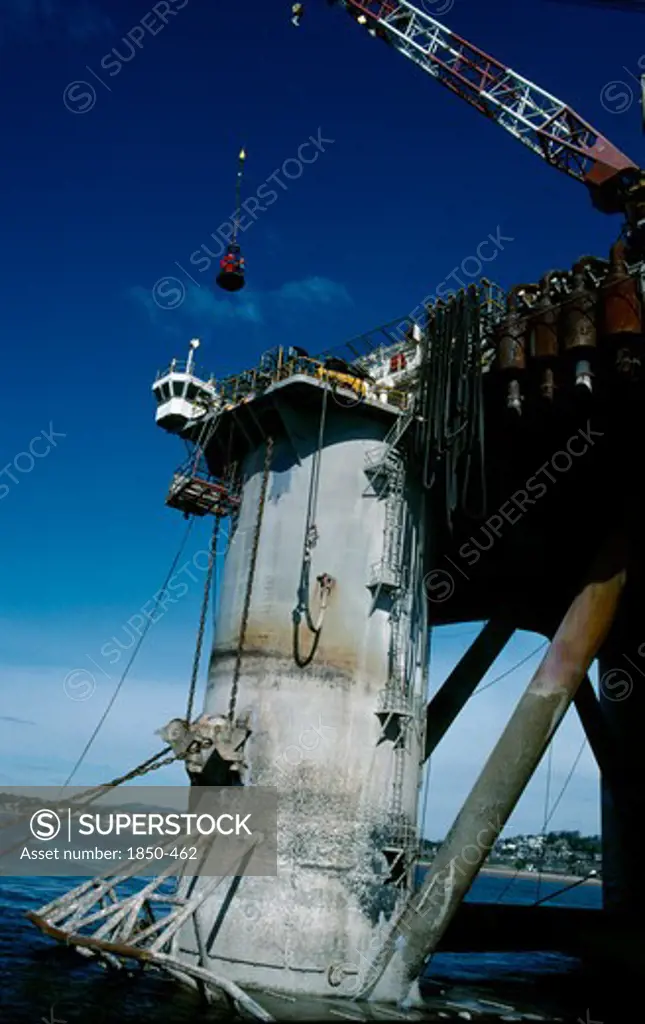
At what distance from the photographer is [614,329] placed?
63.6 ft

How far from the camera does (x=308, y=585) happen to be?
2275cm

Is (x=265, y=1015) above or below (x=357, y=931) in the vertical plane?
below

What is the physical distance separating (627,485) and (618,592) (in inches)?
144

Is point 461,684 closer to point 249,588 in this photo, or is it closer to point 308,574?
point 308,574

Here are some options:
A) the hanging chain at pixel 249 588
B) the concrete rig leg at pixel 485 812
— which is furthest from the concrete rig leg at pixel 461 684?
the hanging chain at pixel 249 588

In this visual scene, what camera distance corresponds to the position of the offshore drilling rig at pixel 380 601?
64.4 ft

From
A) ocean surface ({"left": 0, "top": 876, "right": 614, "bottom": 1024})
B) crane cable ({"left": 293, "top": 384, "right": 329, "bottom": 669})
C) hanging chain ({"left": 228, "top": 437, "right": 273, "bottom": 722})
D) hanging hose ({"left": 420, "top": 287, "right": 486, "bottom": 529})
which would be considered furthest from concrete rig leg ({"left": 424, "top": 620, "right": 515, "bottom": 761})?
hanging chain ({"left": 228, "top": 437, "right": 273, "bottom": 722})

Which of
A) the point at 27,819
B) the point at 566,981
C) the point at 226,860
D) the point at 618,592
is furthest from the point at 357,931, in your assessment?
the point at 566,981

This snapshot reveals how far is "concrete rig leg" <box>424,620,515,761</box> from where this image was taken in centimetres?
2836

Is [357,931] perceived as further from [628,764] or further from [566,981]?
[628,764]

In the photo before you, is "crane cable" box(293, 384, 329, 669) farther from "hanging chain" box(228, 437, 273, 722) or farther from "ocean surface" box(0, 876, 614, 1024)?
"ocean surface" box(0, 876, 614, 1024)

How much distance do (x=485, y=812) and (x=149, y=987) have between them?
953 centimetres

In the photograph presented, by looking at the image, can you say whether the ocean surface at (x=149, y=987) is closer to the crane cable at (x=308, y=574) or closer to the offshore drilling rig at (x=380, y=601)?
the offshore drilling rig at (x=380, y=601)

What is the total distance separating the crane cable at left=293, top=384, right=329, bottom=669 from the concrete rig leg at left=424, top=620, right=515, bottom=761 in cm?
839
